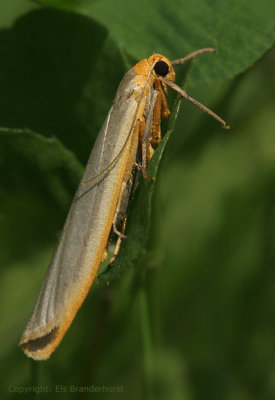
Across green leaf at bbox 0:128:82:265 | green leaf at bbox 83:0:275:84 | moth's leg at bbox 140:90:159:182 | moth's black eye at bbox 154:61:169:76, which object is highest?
green leaf at bbox 83:0:275:84

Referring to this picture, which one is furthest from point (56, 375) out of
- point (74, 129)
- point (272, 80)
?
point (272, 80)

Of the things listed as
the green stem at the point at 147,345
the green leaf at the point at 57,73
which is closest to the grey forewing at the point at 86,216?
the green leaf at the point at 57,73

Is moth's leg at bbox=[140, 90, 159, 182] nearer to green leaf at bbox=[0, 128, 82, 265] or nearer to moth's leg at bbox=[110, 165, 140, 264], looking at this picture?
moth's leg at bbox=[110, 165, 140, 264]

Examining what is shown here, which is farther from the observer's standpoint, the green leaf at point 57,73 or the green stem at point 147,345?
the green stem at point 147,345

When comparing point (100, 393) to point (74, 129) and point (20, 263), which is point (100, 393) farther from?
point (74, 129)

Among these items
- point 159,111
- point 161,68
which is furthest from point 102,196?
point 161,68

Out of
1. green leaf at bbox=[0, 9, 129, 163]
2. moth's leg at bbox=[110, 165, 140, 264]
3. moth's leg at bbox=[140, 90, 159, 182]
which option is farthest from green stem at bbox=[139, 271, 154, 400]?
green leaf at bbox=[0, 9, 129, 163]

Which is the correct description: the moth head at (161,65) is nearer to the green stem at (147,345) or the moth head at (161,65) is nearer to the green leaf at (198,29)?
the green leaf at (198,29)

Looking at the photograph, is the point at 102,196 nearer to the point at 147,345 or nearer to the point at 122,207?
the point at 122,207
